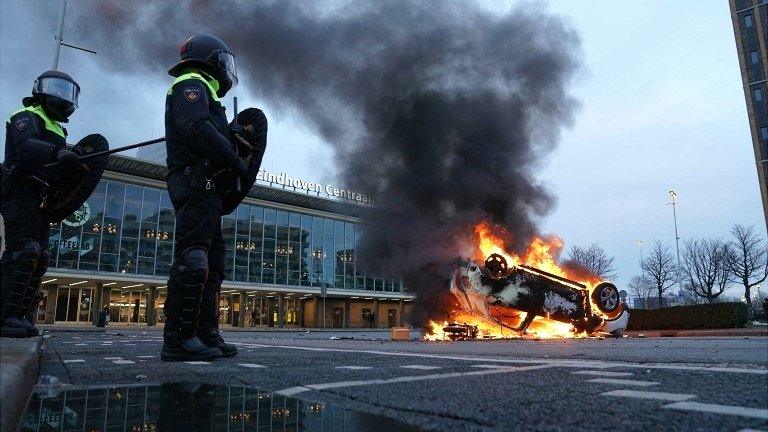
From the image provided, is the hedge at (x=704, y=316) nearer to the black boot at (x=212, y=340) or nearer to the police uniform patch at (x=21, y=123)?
the black boot at (x=212, y=340)

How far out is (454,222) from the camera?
17188mm

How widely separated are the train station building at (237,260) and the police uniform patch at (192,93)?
928 inches

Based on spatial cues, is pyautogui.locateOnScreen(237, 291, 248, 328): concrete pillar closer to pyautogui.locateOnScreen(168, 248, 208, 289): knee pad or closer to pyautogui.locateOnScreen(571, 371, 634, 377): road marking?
→ pyautogui.locateOnScreen(168, 248, 208, 289): knee pad

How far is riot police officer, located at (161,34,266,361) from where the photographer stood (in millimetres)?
4117

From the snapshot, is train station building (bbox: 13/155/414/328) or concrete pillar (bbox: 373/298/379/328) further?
concrete pillar (bbox: 373/298/379/328)

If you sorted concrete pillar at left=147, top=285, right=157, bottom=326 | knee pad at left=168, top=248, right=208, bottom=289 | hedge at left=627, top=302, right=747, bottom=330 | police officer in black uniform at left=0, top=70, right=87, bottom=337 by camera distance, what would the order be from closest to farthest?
knee pad at left=168, top=248, right=208, bottom=289 < police officer in black uniform at left=0, top=70, right=87, bottom=337 < hedge at left=627, top=302, right=747, bottom=330 < concrete pillar at left=147, top=285, right=157, bottom=326

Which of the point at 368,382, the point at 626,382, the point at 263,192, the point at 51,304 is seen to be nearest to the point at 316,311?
the point at 263,192

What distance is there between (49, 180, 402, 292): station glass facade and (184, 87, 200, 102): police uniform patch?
77.4ft

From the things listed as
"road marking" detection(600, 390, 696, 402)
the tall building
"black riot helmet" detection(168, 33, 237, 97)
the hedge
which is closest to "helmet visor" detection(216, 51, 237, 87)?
"black riot helmet" detection(168, 33, 237, 97)

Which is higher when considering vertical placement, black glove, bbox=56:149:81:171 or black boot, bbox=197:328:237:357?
black glove, bbox=56:149:81:171

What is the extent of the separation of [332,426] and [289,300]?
46796mm

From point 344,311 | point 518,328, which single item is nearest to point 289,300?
point 344,311

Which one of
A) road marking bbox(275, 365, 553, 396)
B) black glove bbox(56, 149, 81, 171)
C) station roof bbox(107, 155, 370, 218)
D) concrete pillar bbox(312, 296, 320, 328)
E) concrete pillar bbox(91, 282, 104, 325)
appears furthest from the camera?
concrete pillar bbox(312, 296, 320, 328)

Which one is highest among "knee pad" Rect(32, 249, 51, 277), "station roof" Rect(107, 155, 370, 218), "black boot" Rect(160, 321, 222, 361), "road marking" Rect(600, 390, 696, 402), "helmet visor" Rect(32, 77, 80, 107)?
"station roof" Rect(107, 155, 370, 218)
